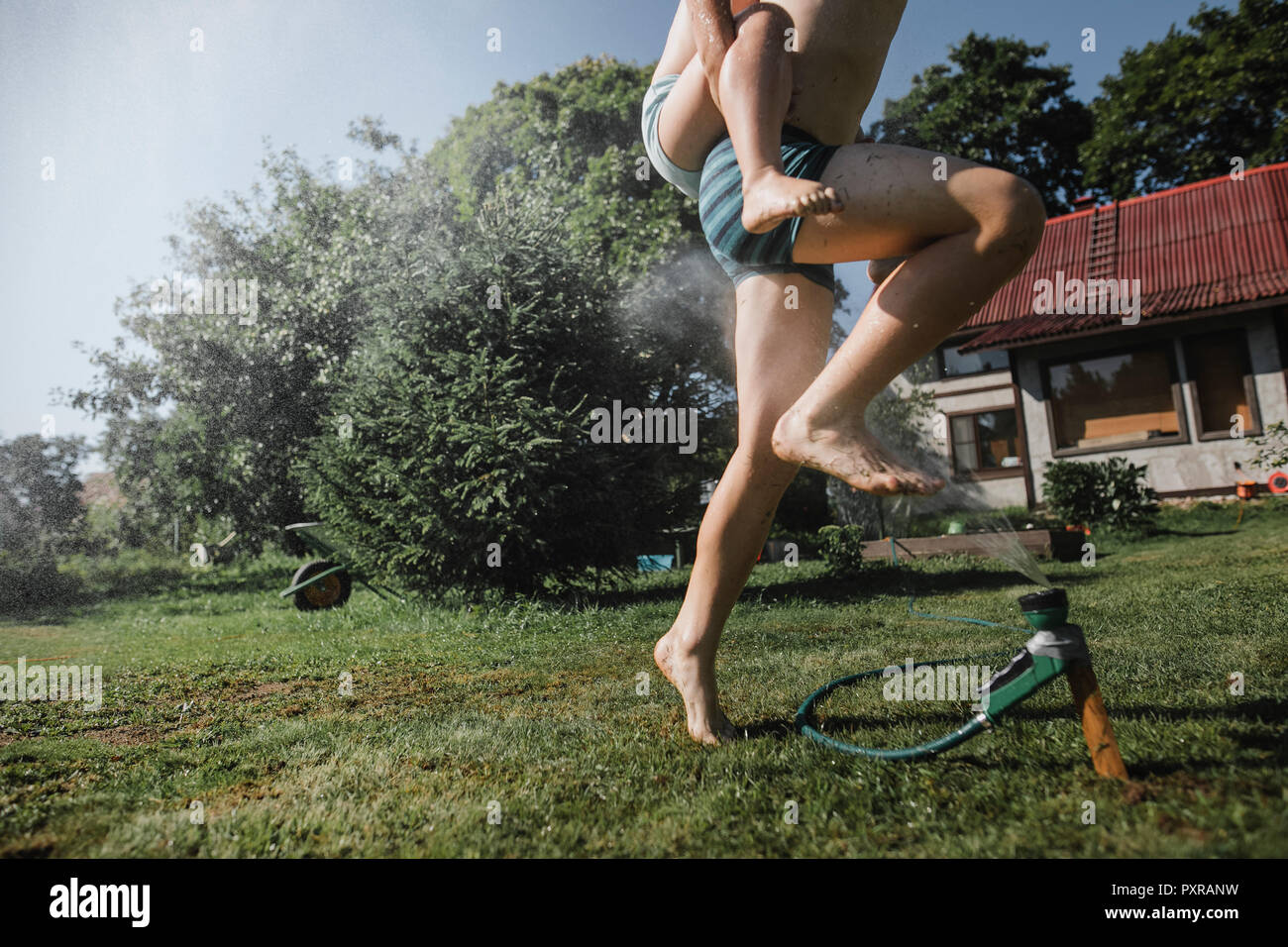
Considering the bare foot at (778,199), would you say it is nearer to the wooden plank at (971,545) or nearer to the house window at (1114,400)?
the wooden plank at (971,545)

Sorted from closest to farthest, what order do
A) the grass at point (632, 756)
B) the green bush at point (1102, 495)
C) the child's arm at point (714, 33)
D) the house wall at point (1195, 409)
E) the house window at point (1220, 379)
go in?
the grass at point (632, 756), the child's arm at point (714, 33), the green bush at point (1102, 495), the house wall at point (1195, 409), the house window at point (1220, 379)

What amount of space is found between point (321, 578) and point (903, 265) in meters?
7.07

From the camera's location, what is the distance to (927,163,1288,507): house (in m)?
11.1

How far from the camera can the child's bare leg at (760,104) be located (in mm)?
1372

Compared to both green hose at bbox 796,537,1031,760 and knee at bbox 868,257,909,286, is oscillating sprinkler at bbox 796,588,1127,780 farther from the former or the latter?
knee at bbox 868,257,909,286

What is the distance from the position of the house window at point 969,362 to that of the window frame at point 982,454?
7.3 inches

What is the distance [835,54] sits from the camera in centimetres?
155

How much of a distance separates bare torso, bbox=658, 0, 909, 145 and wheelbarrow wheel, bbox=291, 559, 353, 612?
6.87 metres

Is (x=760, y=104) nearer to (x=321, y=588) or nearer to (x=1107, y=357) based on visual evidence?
(x=321, y=588)

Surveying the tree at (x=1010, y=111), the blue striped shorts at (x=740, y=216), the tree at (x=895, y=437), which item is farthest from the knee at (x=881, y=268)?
the tree at (x=1010, y=111)

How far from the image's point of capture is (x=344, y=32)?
385cm

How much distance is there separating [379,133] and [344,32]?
572 inches
